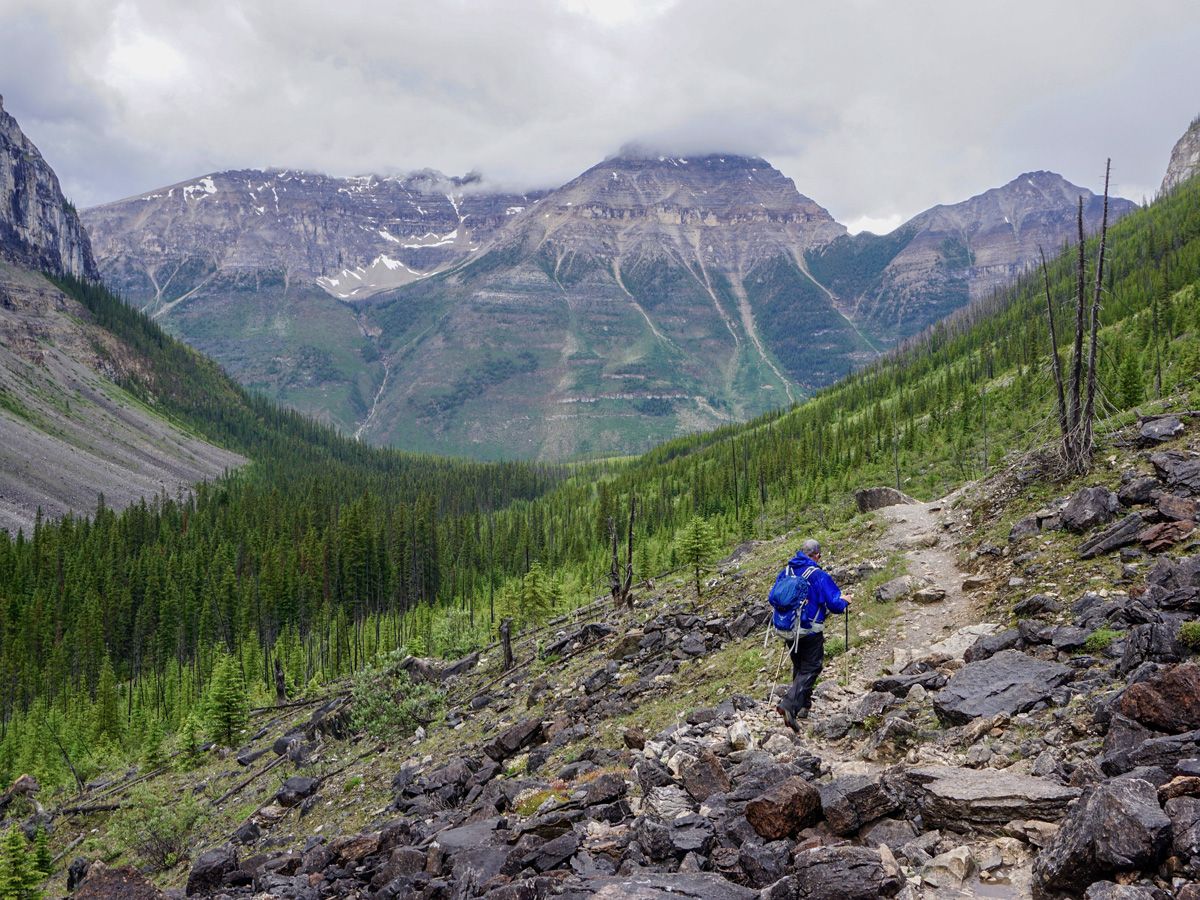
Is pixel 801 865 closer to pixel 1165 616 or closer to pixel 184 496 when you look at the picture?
pixel 1165 616


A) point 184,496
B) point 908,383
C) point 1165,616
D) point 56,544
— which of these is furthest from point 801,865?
point 184,496

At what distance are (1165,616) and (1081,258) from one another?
2000cm

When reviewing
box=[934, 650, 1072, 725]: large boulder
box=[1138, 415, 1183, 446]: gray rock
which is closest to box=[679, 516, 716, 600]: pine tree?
box=[1138, 415, 1183, 446]: gray rock

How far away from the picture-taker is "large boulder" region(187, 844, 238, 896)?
Answer: 17.9 metres

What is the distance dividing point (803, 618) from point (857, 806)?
15.4 ft

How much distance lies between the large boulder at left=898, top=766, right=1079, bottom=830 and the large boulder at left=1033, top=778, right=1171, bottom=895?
871 mm

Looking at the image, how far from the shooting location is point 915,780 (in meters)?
9.64

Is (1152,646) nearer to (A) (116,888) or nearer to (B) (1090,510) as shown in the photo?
(B) (1090,510)

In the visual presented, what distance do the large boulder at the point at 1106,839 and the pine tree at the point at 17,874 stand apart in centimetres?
3543

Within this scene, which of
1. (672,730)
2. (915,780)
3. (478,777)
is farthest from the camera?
(478,777)

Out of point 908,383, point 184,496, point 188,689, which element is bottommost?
point 188,689

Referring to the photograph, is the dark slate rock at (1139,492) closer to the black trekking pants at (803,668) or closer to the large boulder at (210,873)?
the black trekking pants at (803,668)

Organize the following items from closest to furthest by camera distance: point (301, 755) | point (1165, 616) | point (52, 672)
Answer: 1. point (1165, 616)
2. point (301, 755)
3. point (52, 672)

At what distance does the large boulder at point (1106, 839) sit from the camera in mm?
6898
